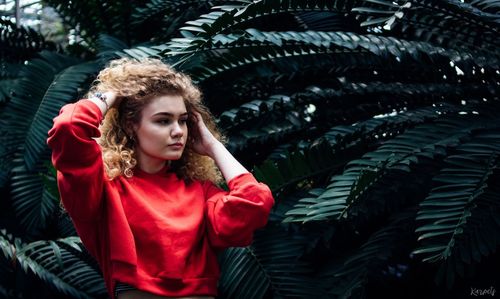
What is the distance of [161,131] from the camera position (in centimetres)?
137

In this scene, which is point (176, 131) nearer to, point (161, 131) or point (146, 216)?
point (161, 131)

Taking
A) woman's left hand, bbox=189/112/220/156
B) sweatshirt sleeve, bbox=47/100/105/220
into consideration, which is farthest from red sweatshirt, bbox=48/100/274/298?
woman's left hand, bbox=189/112/220/156

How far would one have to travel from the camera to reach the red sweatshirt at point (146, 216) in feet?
4.03

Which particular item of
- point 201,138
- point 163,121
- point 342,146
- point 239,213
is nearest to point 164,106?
point 163,121

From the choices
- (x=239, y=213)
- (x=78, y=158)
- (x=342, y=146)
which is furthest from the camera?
(x=342, y=146)

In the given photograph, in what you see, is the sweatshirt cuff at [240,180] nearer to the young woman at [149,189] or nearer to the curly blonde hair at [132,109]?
the young woman at [149,189]

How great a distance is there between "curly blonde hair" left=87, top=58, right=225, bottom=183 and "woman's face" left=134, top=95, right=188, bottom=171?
2 centimetres

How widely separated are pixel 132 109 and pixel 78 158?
0.24m

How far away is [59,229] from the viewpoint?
281 centimetres

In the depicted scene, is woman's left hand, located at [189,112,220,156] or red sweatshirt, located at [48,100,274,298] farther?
woman's left hand, located at [189,112,220,156]

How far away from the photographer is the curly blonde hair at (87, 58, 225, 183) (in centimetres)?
139

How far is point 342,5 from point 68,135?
4.07ft

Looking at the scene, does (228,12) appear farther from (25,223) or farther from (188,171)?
(25,223)

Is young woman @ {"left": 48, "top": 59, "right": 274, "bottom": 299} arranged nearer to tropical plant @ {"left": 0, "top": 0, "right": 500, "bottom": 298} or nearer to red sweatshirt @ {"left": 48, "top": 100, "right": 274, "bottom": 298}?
red sweatshirt @ {"left": 48, "top": 100, "right": 274, "bottom": 298}
